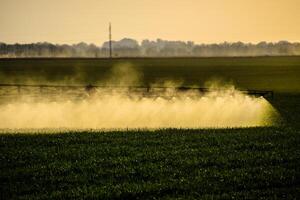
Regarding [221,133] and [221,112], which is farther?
[221,112]

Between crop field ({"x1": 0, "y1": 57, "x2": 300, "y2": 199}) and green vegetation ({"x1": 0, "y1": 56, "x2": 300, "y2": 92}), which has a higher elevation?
green vegetation ({"x1": 0, "y1": 56, "x2": 300, "y2": 92})

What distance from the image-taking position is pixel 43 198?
1155 cm

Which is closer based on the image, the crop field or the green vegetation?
the crop field

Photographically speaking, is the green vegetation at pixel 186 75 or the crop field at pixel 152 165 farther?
the green vegetation at pixel 186 75

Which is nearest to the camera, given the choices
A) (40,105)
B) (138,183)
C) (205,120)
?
(138,183)

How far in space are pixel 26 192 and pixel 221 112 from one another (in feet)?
74.0

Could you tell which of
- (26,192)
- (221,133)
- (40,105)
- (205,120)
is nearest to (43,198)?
(26,192)

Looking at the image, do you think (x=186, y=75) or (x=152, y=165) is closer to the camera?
(x=152, y=165)

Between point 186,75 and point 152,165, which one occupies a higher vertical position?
point 186,75

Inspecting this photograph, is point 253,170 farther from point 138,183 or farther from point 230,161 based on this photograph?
point 138,183

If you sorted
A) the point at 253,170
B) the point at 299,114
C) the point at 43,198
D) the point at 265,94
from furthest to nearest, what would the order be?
the point at 265,94 → the point at 299,114 → the point at 253,170 → the point at 43,198

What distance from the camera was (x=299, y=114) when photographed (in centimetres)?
3170

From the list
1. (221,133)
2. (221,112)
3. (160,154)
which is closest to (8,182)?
(160,154)

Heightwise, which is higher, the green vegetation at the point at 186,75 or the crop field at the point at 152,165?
the green vegetation at the point at 186,75
